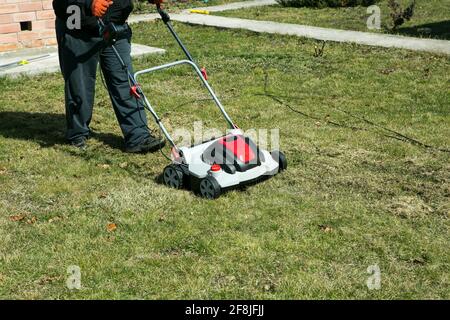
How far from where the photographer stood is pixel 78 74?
21.6ft

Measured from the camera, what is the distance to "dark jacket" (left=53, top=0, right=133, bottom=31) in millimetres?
6340

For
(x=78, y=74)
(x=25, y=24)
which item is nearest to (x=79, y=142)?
(x=78, y=74)

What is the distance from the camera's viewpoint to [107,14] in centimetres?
636

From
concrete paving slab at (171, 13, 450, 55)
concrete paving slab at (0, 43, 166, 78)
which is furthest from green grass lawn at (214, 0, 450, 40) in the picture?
concrete paving slab at (0, 43, 166, 78)

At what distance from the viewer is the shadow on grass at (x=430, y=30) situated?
1205cm

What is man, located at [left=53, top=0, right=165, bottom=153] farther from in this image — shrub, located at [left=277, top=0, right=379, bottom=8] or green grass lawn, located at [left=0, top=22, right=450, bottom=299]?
shrub, located at [left=277, top=0, right=379, bottom=8]

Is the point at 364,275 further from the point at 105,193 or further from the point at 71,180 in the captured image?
the point at 71,180

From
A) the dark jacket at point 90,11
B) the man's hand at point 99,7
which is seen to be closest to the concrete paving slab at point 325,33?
the dark jacket at point 90,11

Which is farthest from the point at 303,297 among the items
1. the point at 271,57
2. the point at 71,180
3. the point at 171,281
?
the point at 271,57

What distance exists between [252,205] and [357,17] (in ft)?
32.9

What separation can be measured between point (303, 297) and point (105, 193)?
2203 millimetres

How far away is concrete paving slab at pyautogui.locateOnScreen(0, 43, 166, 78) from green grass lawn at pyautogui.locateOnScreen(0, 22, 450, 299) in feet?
2.82

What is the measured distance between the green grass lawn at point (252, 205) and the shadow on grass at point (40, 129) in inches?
0.8

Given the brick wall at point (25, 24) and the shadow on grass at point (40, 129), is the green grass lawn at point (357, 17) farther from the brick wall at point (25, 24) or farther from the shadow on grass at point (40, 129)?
the shadow on grass at point (40, 129)
